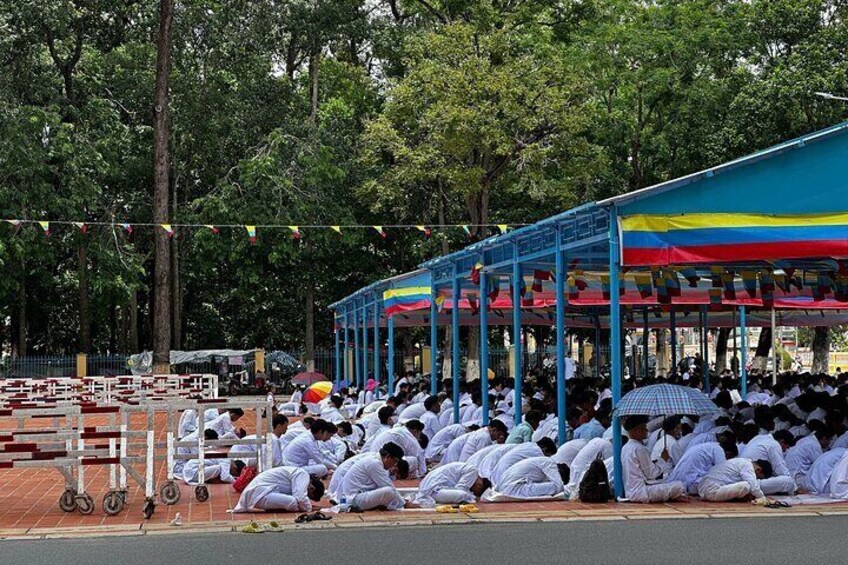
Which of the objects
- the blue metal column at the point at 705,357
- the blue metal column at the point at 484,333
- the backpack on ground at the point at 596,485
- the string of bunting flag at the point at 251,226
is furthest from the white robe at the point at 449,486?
the string of bunting flag at the point at 251,226

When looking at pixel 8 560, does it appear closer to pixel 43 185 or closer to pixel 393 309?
pixel 393 309

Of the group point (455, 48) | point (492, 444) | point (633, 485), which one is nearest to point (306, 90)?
point (455, 48)

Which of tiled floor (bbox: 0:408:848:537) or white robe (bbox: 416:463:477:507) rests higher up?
white robe (bbox: 416:463:477:507)

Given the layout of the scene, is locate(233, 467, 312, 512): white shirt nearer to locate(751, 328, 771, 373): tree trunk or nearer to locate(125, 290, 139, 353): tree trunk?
locate(751, 328, 771, 373): tree trunk

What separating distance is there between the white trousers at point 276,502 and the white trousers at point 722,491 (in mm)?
4558

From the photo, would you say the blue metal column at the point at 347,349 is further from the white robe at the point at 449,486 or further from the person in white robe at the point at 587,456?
the white robe at the point at 449,486

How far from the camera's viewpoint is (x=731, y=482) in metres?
13.5

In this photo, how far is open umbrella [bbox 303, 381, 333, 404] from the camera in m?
30.8

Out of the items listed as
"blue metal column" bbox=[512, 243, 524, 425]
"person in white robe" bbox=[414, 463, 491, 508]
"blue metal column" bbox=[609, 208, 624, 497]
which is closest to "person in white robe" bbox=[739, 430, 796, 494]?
"blue metal column" bbox=[609, 208, 624, 497]

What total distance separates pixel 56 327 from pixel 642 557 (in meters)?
43.4

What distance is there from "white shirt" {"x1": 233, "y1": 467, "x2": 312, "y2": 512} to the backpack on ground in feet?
10.1

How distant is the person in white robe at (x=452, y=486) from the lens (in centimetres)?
1354

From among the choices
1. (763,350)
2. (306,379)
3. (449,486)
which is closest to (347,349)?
(306,379)

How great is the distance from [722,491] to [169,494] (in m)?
6.21
